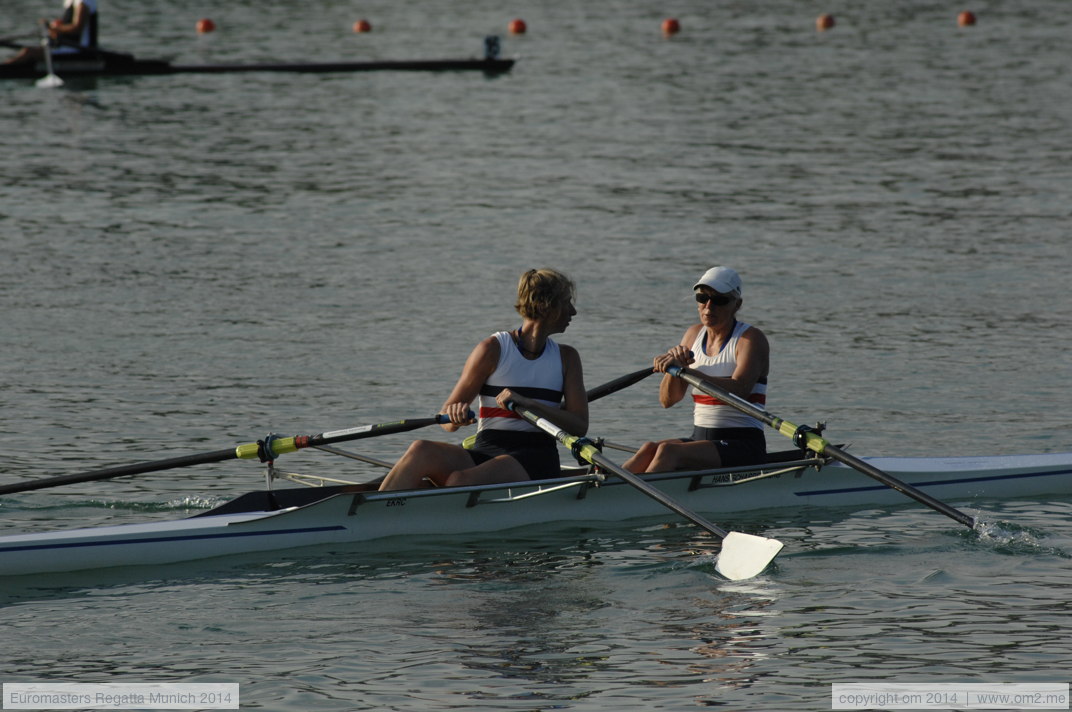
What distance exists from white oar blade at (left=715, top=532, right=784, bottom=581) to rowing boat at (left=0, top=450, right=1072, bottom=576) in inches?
29.2

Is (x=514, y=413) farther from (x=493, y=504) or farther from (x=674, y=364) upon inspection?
(x=674, y=364)

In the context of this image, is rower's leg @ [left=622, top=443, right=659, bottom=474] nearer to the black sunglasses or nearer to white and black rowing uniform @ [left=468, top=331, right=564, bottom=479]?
white and black rowing uniform @ [left=468, top=331, right=564, bottom=479]

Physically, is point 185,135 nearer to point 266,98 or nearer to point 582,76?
point 266,98

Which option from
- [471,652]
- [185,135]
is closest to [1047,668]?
[471,652]

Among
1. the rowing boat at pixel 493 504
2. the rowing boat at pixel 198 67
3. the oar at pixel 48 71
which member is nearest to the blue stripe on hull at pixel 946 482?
the rowing boat at pixel 493 504

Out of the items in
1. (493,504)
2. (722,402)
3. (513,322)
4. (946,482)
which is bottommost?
(946,482)

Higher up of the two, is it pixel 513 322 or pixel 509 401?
pixel 509 401

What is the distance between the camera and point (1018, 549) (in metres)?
8.15

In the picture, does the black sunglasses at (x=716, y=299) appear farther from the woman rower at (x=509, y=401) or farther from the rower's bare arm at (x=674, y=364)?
the woman rower at (x=509, y=401)

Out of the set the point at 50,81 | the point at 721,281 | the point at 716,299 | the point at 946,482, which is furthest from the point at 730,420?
the point at 50,81

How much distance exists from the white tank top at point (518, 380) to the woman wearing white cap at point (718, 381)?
702 mm

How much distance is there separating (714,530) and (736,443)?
95cm

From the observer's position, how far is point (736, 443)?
8789mm

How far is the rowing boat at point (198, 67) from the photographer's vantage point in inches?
1100
